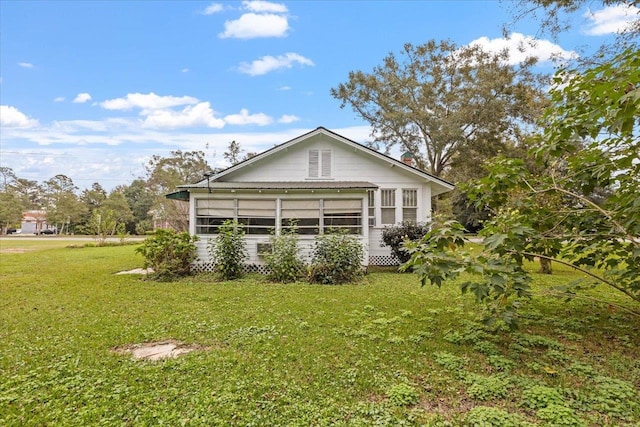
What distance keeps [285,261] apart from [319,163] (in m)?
4.68

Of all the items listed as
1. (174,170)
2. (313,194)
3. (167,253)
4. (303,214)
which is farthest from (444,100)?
(174,170)

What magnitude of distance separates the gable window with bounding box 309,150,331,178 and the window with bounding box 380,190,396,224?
221 cm

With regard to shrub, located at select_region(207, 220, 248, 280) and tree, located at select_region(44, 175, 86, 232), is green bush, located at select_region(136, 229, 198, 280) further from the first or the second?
tree, located at select_region(44, 175, 86, 232)

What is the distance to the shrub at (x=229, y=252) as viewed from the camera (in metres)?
9.61

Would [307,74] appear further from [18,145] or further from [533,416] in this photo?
[18,145]

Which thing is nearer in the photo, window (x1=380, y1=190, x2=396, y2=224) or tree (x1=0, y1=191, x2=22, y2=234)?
window (x1=380, y1=190, x2=396, y2=224)

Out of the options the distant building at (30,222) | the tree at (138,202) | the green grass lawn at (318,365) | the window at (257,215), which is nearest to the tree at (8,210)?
the tree at (138,202)

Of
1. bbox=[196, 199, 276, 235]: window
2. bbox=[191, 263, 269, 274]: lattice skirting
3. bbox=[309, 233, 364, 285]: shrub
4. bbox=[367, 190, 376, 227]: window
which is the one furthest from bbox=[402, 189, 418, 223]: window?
bbox=[191, 263, 269, 274]: lattice skirting

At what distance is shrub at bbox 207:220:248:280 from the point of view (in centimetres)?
961

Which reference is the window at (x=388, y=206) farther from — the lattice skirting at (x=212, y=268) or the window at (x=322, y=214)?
the lattice skirting at (x=212, y=268)

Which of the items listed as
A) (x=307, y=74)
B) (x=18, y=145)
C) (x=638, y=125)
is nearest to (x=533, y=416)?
(x=638, y=125)

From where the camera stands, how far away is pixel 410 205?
1263cm

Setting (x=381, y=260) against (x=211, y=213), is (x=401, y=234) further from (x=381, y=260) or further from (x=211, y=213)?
(x=211, y=213)

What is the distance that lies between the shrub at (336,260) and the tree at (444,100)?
48.1 feet
